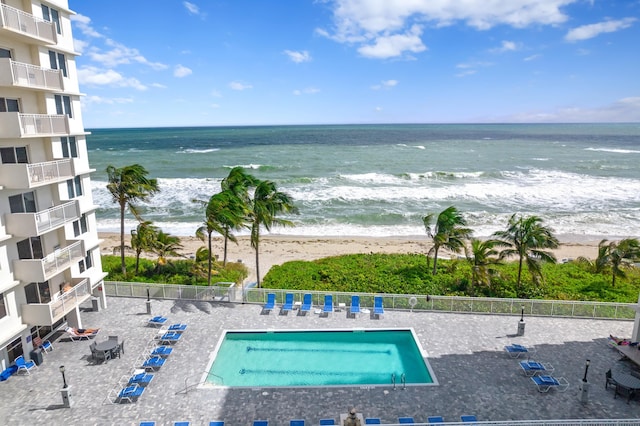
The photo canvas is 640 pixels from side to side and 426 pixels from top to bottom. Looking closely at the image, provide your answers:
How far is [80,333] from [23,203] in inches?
246

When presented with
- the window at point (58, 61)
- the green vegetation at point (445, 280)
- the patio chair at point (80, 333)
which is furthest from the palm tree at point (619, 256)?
the window at point (58, 61)

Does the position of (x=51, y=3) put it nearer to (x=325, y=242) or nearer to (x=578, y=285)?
(x=325, y=242)

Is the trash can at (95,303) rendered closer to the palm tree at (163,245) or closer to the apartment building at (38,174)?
the apartment building at (38,174)

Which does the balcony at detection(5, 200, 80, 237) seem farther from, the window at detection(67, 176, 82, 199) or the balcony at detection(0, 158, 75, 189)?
the window at detection(67, 176, 82, 199)

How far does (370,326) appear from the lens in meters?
19.4

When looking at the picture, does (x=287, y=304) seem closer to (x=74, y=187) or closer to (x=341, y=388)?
(x=341, y=388)

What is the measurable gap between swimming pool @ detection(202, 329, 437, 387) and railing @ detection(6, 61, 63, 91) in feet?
40.9

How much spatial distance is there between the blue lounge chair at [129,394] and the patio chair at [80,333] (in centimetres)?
535

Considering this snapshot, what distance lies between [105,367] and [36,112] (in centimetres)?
1046

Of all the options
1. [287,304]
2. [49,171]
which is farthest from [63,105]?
[287,304]

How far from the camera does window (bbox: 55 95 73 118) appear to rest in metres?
17.3

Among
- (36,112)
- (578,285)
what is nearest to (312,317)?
(36,112)

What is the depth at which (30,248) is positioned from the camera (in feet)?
53.6

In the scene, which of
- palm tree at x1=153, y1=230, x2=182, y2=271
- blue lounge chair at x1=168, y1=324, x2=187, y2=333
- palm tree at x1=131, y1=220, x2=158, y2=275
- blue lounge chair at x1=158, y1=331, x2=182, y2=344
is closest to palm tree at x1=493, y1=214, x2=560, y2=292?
blue lounge chair at x1=168, y1=324, x2=187, y2=333
